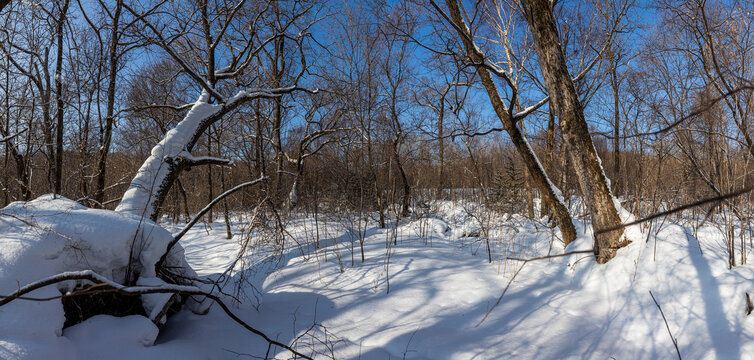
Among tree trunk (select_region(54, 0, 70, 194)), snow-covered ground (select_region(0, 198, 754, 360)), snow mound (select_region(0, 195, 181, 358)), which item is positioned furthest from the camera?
tree trunk (select_region(54, 0, 70, 194))

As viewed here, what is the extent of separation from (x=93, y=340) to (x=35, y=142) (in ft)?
24.5

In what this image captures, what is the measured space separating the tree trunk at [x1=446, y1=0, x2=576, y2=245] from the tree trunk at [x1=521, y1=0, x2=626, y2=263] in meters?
1.01

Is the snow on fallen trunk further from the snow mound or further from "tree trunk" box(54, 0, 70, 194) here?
"tree trunk" box(54, 0, 70, 194)

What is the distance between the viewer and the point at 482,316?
3.35 meters

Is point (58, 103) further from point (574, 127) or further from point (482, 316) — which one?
point (574, 127)

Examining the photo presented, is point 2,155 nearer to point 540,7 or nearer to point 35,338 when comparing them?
point 35,338

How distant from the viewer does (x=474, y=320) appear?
328cm

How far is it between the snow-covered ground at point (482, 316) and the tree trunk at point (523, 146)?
597 mm

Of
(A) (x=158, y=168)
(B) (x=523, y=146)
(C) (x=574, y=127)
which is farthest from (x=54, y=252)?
(B) (x=523, y=146)

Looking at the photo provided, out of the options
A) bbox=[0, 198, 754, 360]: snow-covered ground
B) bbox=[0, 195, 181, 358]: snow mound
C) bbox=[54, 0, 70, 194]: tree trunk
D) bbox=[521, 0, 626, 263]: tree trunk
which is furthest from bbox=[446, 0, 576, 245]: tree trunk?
bbox=[54, 0, 70, 194]: tree trunk

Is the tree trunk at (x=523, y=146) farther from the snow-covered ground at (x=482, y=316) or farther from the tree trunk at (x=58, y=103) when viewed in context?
the tree trunk at (x=58, y=103)

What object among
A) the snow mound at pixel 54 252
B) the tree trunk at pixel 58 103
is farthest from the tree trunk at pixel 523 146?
the tree trunk at pixel 58 103

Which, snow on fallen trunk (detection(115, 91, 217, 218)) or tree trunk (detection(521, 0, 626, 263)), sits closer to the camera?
tree trunk (detection(521, 0, 626, 263))

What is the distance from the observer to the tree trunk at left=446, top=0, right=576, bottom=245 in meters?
5.20
